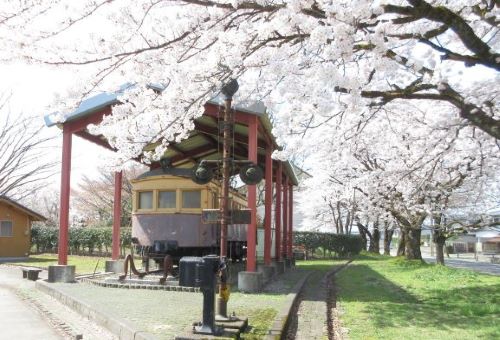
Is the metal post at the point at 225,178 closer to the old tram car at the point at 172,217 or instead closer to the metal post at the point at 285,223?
the old tram car at the point at 172,217

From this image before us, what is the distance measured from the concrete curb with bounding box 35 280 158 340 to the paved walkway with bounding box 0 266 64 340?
24.0 inches

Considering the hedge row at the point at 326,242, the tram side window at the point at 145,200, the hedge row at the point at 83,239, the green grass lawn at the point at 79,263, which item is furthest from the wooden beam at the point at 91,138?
the hedge row at the point at 326,242

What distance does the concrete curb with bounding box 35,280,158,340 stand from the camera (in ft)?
20.0

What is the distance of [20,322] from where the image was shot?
24.5 ft

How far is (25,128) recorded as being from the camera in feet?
74.1

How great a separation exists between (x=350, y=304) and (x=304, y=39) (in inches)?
232

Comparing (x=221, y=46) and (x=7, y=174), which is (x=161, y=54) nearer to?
(x=221, y=46)

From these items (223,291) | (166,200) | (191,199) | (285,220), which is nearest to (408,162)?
(191,199)

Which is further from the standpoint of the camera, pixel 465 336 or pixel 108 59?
pixel 465 336

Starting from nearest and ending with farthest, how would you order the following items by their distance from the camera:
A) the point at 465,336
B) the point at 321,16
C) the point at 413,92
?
the point at 321,16, the point at 413,92, the point at 465,336

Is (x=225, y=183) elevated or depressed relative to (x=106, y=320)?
elevated

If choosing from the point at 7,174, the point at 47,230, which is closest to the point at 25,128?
the point at 7,174

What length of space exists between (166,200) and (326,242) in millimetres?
21259

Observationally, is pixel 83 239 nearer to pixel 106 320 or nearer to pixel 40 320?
pixel 40 320
